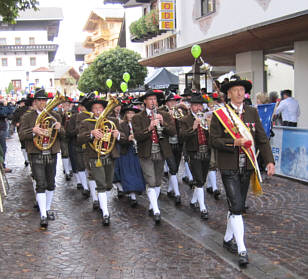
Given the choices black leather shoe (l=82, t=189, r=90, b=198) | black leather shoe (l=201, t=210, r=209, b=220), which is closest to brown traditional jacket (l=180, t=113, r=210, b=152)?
black leather shoe (l=201, t=210, r=209, b=220)

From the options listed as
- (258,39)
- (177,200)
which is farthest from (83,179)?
(258,39)

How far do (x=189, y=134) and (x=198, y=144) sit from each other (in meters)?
0.22

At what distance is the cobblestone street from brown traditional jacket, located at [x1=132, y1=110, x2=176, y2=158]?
3.71 feet

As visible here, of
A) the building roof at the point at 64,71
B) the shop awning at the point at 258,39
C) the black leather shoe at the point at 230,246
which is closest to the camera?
the black leather shoe at the point at 230,246

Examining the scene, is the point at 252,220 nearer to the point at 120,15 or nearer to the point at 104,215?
the point at 104,215

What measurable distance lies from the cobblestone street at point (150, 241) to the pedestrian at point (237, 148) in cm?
54

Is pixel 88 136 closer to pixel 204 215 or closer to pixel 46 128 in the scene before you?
pixel 46 128

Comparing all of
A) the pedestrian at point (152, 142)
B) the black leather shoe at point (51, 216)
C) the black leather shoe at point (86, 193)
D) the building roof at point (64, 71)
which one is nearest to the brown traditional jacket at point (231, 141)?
the pedestrian at point (152, 142)

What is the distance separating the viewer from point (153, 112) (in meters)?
7.31

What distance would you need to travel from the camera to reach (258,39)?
1355 cm

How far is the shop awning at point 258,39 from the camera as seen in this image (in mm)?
10776

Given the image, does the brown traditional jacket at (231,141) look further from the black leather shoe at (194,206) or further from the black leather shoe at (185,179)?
the black leather shoe at (185,179)

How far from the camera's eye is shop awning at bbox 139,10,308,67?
1078 cm

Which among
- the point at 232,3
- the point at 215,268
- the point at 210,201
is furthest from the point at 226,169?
the point at 232,3
